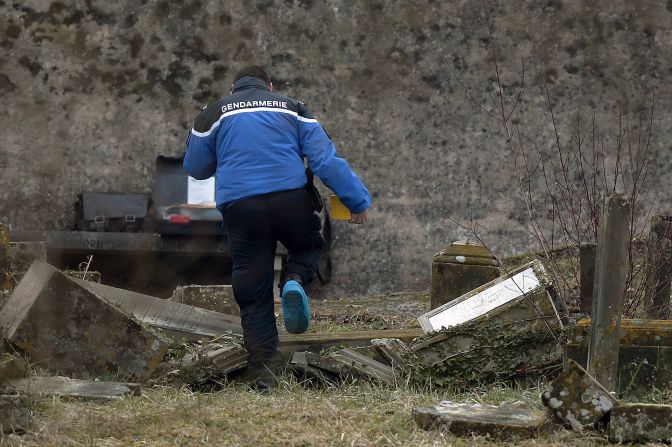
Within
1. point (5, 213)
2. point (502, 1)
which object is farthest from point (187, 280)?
point (502, 1)

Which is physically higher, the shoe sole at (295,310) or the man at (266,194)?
the man at (266,194)

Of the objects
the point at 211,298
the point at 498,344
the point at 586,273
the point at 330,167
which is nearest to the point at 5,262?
the point at 211,298

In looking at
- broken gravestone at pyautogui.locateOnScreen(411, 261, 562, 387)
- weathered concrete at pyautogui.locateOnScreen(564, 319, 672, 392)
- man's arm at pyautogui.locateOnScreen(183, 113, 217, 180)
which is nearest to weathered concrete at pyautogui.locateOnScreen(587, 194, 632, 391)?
weathered concrete at pyautogui.locateOnScreen(564, 319, 672, 392)

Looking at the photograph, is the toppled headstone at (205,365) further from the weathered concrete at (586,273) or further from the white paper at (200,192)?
the white paper at (200,192)

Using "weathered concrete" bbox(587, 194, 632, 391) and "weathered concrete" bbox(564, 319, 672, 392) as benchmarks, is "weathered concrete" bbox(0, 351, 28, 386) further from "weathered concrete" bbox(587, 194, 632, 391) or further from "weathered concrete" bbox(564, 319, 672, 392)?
"weathered concrete" bbox(564, 319, 672, 392)

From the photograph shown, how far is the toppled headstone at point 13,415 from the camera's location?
475 cm

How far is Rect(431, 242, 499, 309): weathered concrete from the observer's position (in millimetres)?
8180

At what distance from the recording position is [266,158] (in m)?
6.56

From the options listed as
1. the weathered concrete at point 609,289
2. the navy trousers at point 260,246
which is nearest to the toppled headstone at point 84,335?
the navy trousers at point 260,246

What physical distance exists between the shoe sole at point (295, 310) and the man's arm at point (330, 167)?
23.5 inches

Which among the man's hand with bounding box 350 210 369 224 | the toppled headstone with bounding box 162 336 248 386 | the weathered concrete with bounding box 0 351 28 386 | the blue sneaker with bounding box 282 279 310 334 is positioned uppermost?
the man's hand with bounding box 350 210 369 224

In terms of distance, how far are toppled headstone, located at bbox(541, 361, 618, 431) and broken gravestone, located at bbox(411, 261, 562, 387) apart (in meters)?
1.49

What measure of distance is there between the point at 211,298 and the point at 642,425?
14.4 ft

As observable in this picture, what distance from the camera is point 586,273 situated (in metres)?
6.91
